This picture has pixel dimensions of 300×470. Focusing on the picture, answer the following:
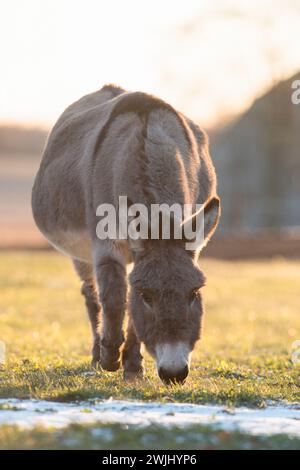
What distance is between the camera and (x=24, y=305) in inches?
928

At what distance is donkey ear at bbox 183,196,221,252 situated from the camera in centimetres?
740

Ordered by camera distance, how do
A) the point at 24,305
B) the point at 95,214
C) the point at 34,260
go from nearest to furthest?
1. the point at 95,214
2. the point at 24,305
3. the point at 34,260

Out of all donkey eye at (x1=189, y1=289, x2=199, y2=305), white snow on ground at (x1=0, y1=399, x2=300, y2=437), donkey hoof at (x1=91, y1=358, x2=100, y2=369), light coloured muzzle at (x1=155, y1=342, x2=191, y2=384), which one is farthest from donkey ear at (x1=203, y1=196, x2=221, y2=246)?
donkey hoof at (x1=91, y1=358, x2=100, y2=369)

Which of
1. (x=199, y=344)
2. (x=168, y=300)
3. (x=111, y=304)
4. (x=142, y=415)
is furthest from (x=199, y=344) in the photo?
(x=142, y=415)

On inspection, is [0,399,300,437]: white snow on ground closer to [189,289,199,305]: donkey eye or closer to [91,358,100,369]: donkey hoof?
[189,289,199,305]: donkey eye

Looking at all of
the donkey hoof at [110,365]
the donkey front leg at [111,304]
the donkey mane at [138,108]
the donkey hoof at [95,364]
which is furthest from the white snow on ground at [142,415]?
the donkey mane at [138,108]

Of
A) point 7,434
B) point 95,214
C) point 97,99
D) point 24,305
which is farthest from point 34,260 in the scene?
point 7,434

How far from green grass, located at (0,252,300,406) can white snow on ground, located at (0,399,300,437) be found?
1.25ft

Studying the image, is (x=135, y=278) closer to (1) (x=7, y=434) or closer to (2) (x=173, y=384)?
(2) (x=173, y=384)

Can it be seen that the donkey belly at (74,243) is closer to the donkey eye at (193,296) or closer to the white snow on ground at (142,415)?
the donkey eye at (193,296)

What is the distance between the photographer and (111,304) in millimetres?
8250
